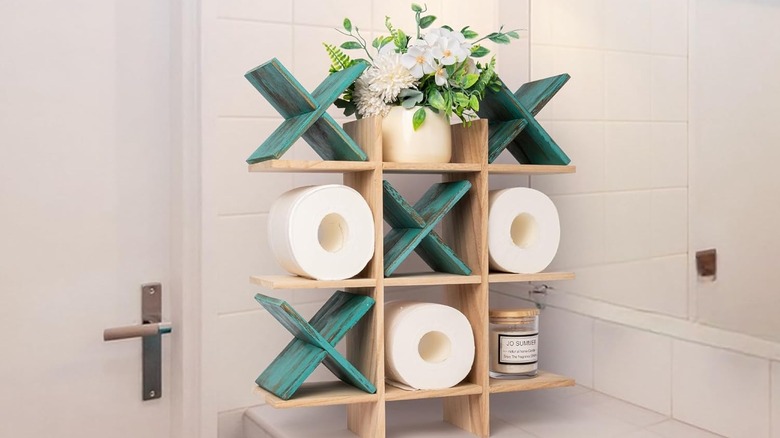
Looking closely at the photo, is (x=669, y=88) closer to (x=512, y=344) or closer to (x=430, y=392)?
(x=512, y=344)

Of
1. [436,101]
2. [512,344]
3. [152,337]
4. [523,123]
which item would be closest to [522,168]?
[523,123]

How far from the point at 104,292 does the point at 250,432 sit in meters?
0.38

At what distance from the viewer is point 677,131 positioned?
1.17m

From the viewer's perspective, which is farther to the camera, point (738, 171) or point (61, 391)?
point (61, 391)

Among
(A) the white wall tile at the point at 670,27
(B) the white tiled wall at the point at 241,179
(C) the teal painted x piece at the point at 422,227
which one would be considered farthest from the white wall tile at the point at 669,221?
(B) the white tiled wall at the point at 241,179

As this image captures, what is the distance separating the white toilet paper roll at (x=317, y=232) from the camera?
1.01m

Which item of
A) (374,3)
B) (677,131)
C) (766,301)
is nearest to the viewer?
(766,301)

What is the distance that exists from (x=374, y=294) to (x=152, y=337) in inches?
22.3

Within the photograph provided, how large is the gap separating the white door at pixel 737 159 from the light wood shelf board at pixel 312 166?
0.51 m

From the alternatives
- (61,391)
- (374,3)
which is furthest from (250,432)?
(374,3)

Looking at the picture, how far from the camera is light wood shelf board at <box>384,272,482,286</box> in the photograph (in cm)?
107

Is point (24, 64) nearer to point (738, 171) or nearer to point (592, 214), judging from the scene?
point (592, 214)

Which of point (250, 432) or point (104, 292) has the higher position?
point (104, 292)

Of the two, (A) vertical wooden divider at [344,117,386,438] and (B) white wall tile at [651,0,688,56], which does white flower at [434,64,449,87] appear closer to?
(A) vertical wooden divider at [344,117,386,438]
